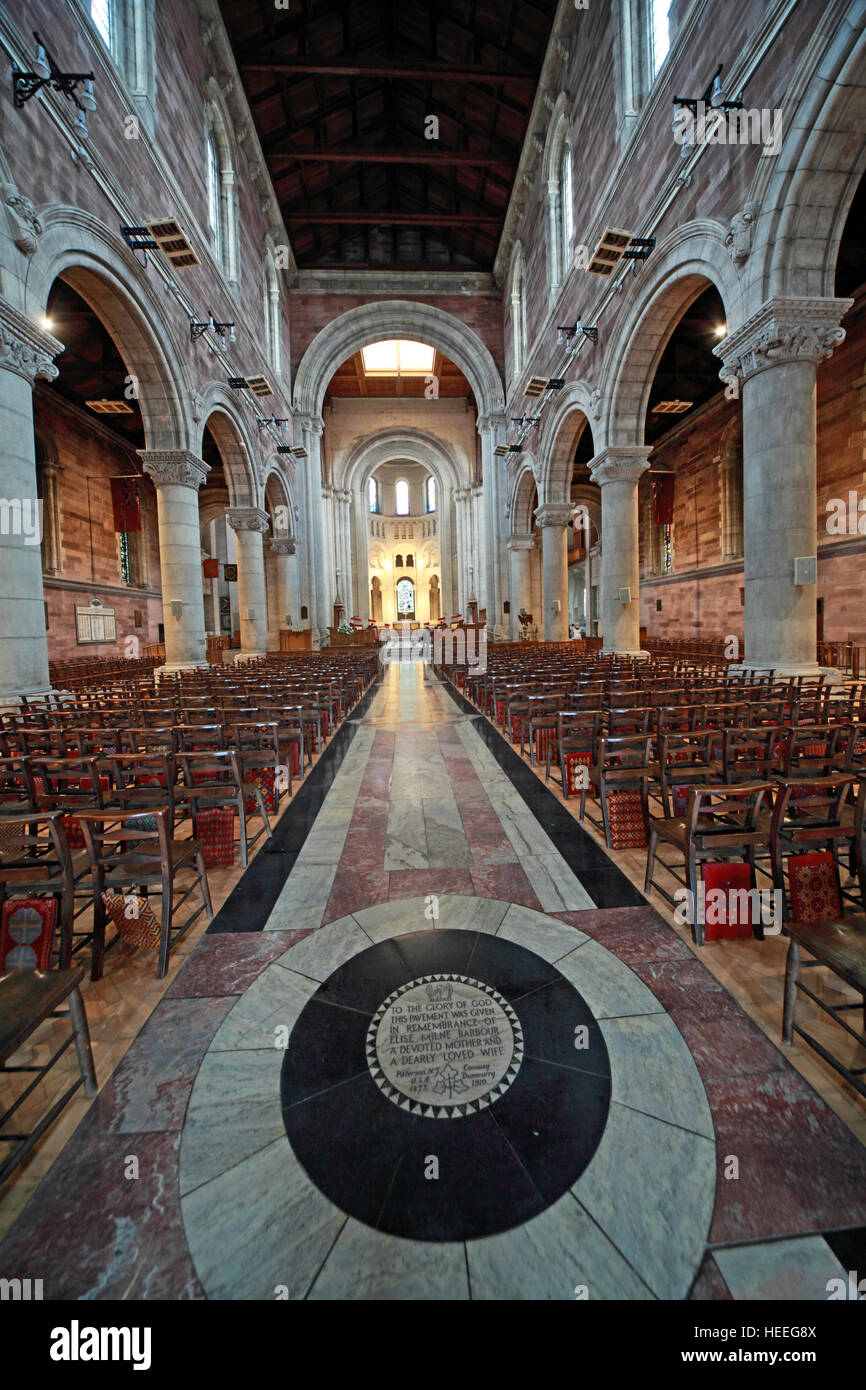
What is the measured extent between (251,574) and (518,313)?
1538 centimetres

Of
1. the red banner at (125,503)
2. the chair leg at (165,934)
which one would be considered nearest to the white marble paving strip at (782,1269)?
the chair leg at (165,934)

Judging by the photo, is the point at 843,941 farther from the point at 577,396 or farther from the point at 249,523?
the point at 249,523

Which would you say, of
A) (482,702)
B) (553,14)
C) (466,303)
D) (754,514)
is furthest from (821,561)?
(466,303)

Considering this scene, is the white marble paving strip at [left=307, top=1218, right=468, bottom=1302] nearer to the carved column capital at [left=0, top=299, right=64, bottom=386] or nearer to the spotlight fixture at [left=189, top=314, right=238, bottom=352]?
the carved column capital at [left=0, top=299, right=64, bottom=386]

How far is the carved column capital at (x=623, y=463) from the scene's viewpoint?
525 inches

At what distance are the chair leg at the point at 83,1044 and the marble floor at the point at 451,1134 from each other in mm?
82

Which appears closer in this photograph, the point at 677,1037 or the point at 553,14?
the point at 677,1037

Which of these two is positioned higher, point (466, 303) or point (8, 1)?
point (466, 303)

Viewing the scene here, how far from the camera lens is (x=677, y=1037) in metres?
2.31

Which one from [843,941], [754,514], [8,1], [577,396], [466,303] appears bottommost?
[843,941]

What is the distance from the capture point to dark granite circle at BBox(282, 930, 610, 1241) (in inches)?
66.4

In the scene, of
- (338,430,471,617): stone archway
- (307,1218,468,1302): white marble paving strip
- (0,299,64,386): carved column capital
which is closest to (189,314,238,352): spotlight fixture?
(0,299,64,386): carved column capital

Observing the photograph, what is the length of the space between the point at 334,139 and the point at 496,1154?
28.7 metres

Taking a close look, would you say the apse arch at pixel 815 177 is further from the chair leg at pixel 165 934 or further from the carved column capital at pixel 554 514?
the carved column capital at pixel 554 514
